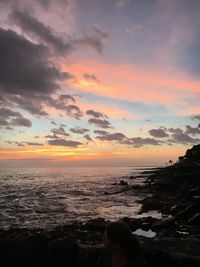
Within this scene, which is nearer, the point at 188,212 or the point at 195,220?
the point at 195,220

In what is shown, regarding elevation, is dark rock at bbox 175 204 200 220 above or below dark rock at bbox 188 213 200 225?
above

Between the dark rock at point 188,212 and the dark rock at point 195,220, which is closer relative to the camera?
the dark rock at point 195,220

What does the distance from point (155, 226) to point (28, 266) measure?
8.62m

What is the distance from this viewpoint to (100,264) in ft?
14.2

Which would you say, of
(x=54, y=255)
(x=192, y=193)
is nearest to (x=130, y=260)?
(x=54, y=255)

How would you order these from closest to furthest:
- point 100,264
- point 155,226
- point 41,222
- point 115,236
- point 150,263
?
point 115,236, point 100,264, point 150,263, point 155,226, point 41,222

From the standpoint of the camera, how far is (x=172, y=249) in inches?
369

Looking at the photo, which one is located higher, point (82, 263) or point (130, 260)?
point (130, 260)

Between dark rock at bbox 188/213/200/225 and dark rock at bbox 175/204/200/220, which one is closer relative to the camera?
dark rock at bbox 188/213/200/225

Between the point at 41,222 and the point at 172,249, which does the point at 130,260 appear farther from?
the point at 41,222

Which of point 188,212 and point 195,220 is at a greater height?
point 188,212

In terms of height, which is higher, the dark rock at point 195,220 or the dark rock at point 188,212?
the dark rock at point 188,212

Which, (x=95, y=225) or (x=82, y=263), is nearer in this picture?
(x=82, y=263)

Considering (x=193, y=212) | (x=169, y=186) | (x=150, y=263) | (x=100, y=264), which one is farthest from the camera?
(x=169, y=186)
